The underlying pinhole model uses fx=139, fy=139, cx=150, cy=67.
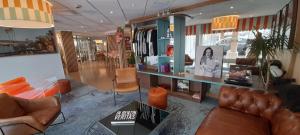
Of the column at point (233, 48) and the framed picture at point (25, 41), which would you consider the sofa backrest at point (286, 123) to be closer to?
the framed picture at point (25, 41)

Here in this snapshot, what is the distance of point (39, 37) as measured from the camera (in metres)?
3.77

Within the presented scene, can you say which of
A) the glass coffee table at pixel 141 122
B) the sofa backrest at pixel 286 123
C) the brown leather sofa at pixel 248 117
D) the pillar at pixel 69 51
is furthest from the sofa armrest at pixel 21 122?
the pillar at pixel 69 51

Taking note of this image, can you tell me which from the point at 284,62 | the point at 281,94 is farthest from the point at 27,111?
the point at 284,62

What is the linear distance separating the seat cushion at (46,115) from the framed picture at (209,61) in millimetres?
2811

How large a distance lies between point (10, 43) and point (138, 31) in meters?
3.07

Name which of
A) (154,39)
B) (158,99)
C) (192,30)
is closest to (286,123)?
(158,99)

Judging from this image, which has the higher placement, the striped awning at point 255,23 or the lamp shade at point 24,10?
the striped awning at point 255,23

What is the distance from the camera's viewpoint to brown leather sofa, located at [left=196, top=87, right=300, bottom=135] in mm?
1350

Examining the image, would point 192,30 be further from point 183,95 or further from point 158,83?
point 183,95

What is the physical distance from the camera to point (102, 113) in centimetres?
276

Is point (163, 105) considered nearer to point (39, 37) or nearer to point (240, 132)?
point (240, 132)

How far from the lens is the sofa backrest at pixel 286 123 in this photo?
3.86 feet

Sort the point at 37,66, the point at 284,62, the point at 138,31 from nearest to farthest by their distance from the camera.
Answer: the point at 284,62
the point at 37,66
the point at 138,31

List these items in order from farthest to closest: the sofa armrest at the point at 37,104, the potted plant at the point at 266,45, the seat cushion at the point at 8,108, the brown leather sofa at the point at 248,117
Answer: the sofa armrest at the point at 37,104 < the potted plant at the point at 266,45 < the seat cushion at the point at 8,108 < the brown leather sofa at the point at 248,117
